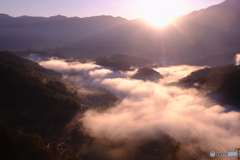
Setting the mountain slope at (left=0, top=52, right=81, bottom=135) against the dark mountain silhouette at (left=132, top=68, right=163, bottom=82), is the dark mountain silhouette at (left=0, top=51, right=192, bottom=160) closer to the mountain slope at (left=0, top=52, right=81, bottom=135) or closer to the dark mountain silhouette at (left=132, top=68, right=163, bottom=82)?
the mountain slope at (left=0, top=52, right=81, bottom=135)

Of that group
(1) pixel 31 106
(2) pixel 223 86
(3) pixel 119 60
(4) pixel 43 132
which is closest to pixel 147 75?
(2) pixel 223 86

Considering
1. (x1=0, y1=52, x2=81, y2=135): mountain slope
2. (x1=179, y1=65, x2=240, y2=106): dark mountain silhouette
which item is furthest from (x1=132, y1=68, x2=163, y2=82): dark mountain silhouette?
(x1=0, y1=52, x2=81, y2=135): mountain slope

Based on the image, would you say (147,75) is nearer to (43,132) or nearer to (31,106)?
(31,106)

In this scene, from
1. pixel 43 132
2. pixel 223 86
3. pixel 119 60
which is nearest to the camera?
→ pixel 43 132

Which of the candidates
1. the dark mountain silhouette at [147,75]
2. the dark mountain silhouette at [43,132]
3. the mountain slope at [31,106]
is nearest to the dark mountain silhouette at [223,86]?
the dark mountain silhouette at [43,132]

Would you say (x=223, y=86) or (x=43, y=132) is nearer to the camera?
(x=43, y=132)

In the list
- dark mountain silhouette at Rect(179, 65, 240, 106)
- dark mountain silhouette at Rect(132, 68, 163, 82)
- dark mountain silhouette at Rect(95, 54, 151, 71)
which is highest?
dark mountain silhouette at Rect(95, 54, 151, 71)

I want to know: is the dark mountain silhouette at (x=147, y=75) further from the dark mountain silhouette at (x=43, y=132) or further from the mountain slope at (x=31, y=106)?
the mountain slope at (x=31, y=106)

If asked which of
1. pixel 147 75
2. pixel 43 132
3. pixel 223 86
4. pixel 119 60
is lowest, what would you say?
pixel 43 132

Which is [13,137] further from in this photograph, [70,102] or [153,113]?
[153,113]

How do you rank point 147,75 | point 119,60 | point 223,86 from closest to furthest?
point 223,86 → point 147,75 → point 119,60

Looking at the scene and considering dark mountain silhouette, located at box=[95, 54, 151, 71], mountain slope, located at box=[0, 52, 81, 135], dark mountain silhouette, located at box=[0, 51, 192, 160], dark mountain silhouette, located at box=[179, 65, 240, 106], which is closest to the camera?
dark mountain silhouette, located at box=[0, 51, 192, 160]
